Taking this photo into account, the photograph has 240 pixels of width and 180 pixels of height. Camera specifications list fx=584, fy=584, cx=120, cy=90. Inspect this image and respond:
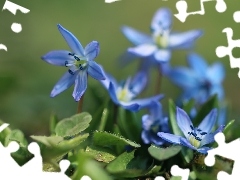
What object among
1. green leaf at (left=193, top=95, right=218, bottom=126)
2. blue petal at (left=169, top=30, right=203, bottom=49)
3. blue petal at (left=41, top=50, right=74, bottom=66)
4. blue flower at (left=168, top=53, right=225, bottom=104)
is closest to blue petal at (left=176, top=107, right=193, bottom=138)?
green leaf at (left=193, top=95, right=218, bottom=126)

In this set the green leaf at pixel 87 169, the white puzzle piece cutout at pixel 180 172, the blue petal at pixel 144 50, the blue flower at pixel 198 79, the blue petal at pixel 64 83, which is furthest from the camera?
the blue flower at pixel 198 79

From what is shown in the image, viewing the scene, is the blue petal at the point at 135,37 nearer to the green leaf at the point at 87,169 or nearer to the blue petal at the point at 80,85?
the blue petal at the point at 80,85

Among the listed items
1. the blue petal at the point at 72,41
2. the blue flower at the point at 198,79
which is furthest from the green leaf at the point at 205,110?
the blue flower at the point at 198,79

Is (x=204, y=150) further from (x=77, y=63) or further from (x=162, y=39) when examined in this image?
(x=162, y=39)

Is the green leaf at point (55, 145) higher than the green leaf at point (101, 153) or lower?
higher

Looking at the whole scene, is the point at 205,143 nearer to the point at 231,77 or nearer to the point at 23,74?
the point at 23,74

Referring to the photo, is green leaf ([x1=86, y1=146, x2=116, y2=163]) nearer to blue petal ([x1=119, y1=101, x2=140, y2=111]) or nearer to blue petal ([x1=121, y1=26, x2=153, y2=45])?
blue petal ([x1=119, y1=101, x2=140, y2=111])
